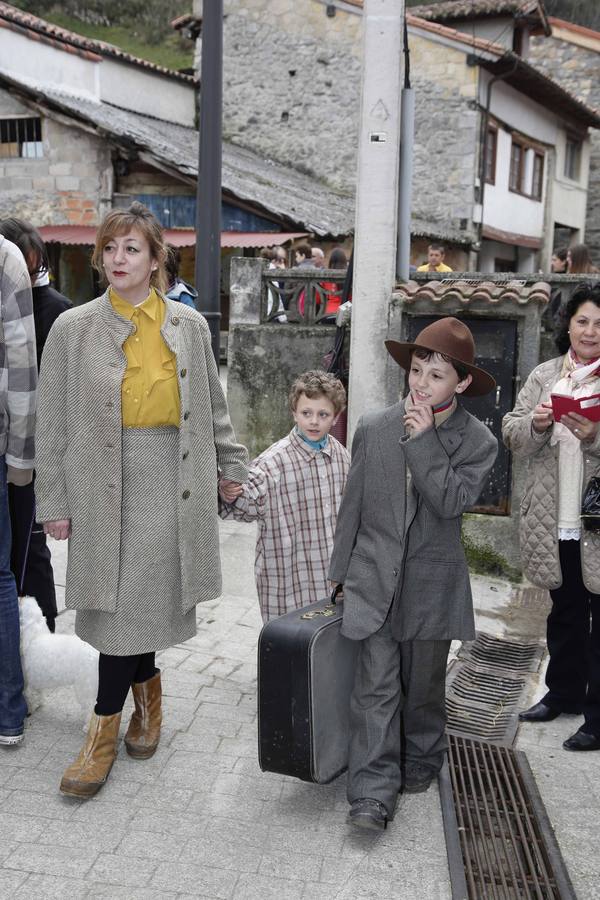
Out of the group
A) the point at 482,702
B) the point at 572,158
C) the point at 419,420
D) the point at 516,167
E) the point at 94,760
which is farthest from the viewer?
the point at 572,158

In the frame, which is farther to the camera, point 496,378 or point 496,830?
point 496,378

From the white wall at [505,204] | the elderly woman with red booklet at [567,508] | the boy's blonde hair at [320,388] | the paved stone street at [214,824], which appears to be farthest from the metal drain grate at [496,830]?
the white wall at [505,204]

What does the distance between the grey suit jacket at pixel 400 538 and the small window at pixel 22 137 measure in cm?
1724

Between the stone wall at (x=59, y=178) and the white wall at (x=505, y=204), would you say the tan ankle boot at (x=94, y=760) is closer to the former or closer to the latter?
the stone wall at (x=59, y=178)

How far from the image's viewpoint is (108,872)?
9.50ft

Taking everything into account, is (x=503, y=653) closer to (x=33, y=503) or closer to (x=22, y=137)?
(x=33, y=503)

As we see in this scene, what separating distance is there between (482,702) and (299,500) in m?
1.44

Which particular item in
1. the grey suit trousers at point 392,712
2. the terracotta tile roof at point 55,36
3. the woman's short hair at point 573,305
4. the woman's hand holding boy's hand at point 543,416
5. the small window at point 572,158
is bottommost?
the grey suit trousers at point 392,712

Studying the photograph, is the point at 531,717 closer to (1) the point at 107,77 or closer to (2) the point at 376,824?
(2) the point at 376,824

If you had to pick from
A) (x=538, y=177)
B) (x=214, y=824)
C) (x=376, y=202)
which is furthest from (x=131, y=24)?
(x=214, y=824)

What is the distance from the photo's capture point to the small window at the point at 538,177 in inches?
978

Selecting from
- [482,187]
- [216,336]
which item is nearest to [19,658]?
[216,336]

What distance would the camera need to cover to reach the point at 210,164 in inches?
238

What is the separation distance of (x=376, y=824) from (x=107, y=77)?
21299 millimetres
